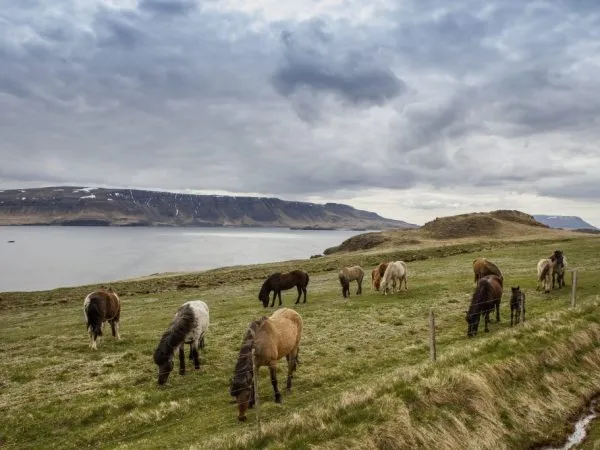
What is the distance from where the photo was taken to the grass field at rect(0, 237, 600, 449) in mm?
10344

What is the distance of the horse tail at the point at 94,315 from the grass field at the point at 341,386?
113 centimetres

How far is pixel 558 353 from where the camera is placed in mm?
14445

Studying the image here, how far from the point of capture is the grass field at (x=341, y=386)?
407 inches

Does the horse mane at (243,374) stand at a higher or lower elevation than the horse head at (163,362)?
higher

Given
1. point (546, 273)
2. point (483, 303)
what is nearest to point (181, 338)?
point (483, 303)

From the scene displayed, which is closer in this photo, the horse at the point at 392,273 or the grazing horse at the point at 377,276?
the horse at the point at 392,273

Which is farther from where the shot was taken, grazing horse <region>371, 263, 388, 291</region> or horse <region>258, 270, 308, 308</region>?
grazing horse <region>371, 263, 388, 291</region>

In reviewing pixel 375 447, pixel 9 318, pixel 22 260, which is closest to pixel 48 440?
pixel 375 447

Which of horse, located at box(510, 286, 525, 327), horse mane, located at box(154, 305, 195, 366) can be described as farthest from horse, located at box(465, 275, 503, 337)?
horse mane, located at box(154, 305, 195, 366)

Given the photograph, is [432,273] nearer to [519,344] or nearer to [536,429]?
[519,344]

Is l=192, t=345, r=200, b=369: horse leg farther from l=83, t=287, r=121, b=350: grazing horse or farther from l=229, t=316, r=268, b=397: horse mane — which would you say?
l=83, t=287, r=121, b=350: grazing horse

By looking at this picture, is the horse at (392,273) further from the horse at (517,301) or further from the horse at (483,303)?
the horse at (517,301)

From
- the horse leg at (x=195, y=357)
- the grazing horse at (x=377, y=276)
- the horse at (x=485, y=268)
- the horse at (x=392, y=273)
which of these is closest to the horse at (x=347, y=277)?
the grazing horse at (x=377, y=276)

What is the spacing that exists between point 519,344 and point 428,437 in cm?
622
